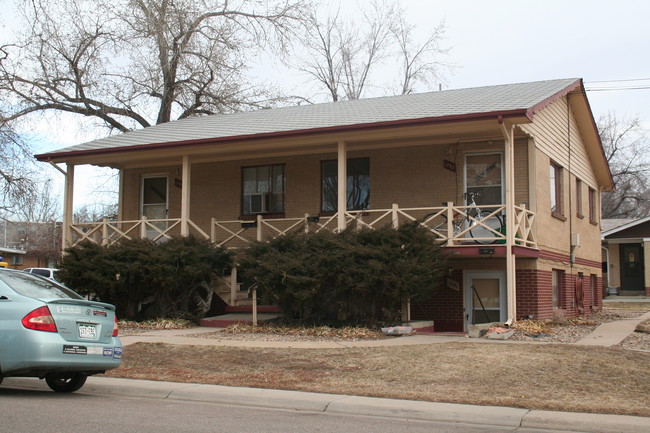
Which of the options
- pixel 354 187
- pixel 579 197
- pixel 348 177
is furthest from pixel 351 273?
pixel 579 197

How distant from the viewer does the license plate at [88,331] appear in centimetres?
870

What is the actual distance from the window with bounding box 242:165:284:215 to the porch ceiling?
98 centimetres

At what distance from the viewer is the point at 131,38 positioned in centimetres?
3156

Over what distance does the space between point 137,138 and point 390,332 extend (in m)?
10.5

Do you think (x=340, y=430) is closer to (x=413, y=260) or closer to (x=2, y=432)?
(x=2, y=432)

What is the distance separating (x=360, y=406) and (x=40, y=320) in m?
3.76

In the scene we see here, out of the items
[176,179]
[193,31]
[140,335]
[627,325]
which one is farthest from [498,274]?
[193,31]

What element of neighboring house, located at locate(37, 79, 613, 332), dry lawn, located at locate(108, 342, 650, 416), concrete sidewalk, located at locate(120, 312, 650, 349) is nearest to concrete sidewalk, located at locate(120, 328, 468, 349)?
concrete sidewalk, located at locate(120, 312, 650, 349)

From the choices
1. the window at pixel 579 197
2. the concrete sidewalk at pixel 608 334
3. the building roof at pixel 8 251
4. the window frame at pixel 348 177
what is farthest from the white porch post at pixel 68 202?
the building roof at pixel 8 251

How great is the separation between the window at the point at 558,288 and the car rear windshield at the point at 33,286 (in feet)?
44.9

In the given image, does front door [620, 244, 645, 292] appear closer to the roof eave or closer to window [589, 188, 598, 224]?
window [589, 188, 598, 224]

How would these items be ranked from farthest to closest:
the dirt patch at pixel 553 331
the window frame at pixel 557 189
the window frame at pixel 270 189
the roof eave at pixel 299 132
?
the window frame at pixel 270 189, the window frame at pixel 557 189, the roof eave at pixel 299 132, the dirt patch at pixel 553 331

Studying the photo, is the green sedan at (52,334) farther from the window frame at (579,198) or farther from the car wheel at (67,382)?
the window frame at (579,198)

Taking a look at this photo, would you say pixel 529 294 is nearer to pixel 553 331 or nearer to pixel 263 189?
pixel 553 331
